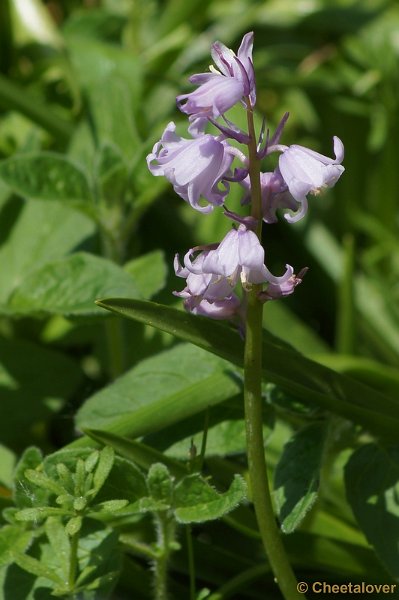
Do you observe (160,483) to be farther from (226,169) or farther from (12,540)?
(226,169)

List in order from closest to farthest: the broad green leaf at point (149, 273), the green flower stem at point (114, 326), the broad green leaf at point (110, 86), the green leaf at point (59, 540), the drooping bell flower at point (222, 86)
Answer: the drooping bell flower at point (222, 86) → the green leaf at point (59, 540) → the broad green leaf at point (149, 273) → the green flower stem at point (114, 326) → the broad green leaf at point (110, 86)

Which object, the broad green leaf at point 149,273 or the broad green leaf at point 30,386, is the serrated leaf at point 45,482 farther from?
the broad green leaf at point 30,386

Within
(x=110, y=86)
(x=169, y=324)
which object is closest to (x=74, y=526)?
(x=169, y=324)

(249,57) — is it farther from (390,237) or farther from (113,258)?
(390,237)

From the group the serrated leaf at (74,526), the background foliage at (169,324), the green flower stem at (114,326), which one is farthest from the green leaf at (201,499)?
the green flower stem at (114,326)

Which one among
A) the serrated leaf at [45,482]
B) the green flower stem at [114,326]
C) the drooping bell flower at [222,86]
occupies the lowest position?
the serrated leaf at [45,482]

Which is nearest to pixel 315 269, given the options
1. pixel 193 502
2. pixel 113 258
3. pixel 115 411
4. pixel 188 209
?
pixel 188 209
